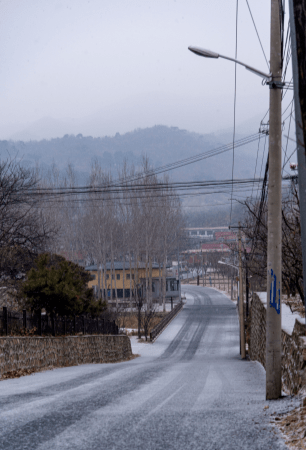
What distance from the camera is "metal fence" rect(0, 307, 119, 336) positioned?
13.7 meters

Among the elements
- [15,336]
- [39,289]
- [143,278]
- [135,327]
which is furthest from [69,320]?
[143,278]

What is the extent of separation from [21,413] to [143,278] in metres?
70.2

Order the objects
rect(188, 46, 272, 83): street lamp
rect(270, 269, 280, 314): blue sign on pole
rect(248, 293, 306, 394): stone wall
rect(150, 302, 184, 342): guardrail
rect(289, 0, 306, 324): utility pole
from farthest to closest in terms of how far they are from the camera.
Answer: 1. rect(150, 302, 184, 342): guardrail
2. rect(188, 46, 272, 83): street lamp
3. rect(270, 269, 280, 314): blue sign on pole
4. rect(248, 293, 306, 394): stone wall
5. rect(289, 0, 306, 324): utility pole

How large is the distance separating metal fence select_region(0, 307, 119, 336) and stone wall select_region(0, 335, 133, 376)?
0.36 m

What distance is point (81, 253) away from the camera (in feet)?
271

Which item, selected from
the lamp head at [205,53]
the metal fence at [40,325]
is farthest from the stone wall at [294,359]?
the metal fence at [40,325]

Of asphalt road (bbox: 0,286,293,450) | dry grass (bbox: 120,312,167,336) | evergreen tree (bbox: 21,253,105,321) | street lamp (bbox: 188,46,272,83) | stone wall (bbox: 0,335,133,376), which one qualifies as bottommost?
dry grass (bbox: 120,312,167,336)

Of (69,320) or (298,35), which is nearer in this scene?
(298,35)

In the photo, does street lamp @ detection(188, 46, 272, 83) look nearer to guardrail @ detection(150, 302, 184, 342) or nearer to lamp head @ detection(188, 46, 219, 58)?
lamp head @ detection(188, 46, 219, 58)

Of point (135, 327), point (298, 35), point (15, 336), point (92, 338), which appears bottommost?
point (135, 327)

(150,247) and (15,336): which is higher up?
(150,247)

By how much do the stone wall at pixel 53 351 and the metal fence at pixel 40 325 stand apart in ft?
1.19

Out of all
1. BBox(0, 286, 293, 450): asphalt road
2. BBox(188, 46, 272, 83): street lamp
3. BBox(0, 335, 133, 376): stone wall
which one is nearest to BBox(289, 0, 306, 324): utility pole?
BBox(0, 286, 293, 450): asphalt road

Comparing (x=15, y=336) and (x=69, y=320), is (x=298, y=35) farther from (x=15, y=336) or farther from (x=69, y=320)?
(x=69, y=320)
